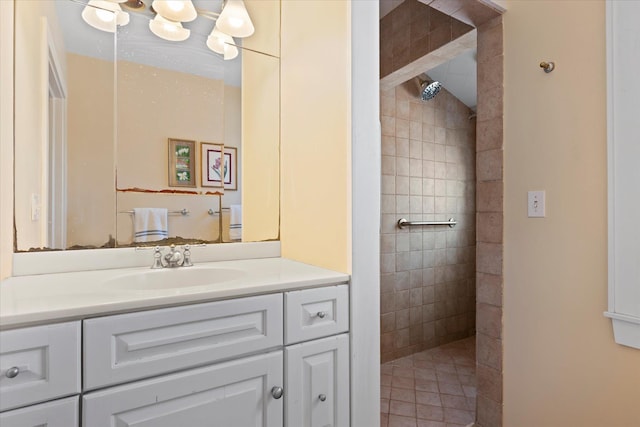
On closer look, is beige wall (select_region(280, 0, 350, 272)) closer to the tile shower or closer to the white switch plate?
the white switch plate

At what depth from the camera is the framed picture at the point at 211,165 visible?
4.72ft

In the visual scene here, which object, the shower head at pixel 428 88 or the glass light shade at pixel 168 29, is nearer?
the glass light shade at pixel 168 29

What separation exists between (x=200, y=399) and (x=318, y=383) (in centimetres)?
→ 34

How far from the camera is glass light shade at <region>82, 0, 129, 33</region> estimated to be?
4.00 ft

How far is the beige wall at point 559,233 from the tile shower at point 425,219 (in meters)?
1.04

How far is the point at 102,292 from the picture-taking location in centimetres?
86

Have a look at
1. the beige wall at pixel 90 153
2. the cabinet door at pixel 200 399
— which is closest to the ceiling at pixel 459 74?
the beige wall at pixel 90 153

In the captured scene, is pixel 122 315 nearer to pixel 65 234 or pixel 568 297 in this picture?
pixel 65 234

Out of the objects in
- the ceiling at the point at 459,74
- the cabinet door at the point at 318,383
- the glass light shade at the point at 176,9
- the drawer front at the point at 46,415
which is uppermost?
the ceiling at the point at 459,74

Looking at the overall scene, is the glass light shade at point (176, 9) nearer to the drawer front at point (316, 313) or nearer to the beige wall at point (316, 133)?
the beige wall at point (316, 133)

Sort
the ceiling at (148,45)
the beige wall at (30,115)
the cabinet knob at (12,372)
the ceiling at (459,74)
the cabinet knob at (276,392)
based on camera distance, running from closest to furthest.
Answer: the cabinet knob at (12,372)
the cabinet knob at (276,392)
the beige wall at (30,115)
the ceiling at (148,45)
the ceiling at (459,74)

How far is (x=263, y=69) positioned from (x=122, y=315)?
1191 mm

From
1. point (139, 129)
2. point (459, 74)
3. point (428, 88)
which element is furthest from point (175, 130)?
point (459, 74)

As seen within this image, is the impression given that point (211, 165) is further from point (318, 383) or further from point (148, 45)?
point (318, 383)
